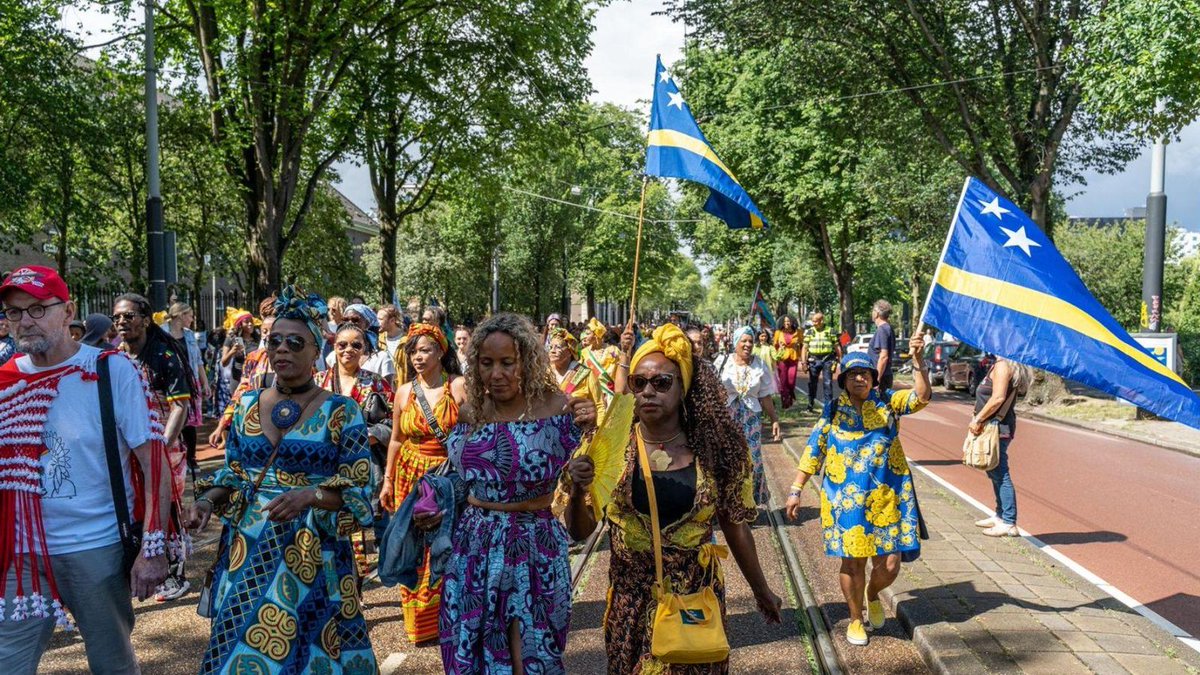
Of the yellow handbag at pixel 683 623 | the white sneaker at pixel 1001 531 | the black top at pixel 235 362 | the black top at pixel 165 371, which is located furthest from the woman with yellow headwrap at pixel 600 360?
the black top at pixel 235 362

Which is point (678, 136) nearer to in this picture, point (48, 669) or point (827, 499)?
point (827, 499)

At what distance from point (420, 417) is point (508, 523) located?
2.08 meters

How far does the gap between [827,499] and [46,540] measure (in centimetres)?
390

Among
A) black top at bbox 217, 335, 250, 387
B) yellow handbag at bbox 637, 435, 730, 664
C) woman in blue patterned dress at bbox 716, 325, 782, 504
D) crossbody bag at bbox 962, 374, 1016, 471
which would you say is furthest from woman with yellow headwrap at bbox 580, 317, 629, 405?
black top at bbox 217, 335, 250, 387

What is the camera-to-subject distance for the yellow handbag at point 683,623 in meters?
3.04

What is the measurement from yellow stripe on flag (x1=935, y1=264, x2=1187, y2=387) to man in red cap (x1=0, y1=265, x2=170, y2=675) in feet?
13.4

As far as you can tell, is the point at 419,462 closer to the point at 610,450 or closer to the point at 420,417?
the point at 420,417

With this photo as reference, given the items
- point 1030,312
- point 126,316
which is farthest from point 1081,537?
point 126,316

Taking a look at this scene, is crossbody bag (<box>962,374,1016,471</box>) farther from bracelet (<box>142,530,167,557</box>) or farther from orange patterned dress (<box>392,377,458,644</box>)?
bracelet (<box>142,530,167,557</box>)

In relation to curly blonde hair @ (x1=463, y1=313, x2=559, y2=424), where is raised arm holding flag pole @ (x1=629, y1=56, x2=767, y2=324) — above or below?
above

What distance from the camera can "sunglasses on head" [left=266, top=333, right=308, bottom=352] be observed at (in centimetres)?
354

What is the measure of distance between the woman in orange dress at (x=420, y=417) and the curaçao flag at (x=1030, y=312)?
2774 millimetres

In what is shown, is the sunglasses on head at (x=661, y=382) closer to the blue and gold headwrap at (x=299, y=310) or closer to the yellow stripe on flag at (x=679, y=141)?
the blue and gold headwrap at (x=299, y=310)

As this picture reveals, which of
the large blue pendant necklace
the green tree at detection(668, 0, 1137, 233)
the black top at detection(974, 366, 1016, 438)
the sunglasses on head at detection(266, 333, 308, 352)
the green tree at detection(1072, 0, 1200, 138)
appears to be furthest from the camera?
the green tree at detection(668, 0, 1137, 233)
